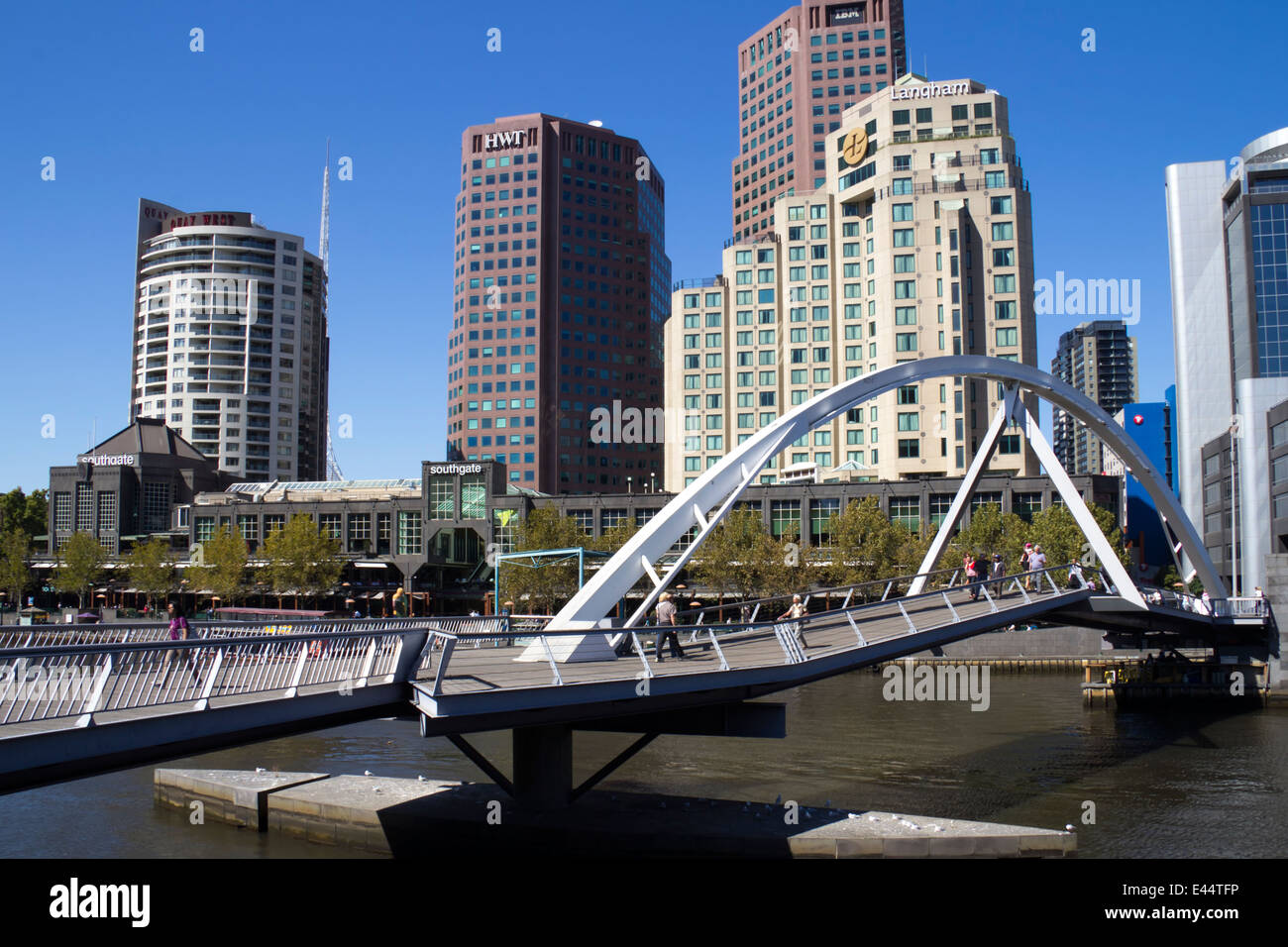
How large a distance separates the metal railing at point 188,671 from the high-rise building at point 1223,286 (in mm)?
89416

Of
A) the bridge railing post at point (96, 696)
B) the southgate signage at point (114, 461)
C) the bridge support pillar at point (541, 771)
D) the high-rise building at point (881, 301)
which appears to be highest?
the high-rise building at point (881, 301)

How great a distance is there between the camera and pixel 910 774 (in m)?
29.1

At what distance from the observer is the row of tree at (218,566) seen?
81.7 m

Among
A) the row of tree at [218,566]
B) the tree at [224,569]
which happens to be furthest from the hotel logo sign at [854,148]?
the tree at [224,569]

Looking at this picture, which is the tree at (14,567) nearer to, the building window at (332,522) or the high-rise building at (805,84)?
the building window at (332,522)

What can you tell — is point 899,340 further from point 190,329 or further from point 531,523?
point 190,329

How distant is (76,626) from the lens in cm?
2052

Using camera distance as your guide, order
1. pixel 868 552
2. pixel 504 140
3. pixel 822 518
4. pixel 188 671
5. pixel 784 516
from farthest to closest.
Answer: pixel 504 140, pixel 784 516, pixel 822 518, pixel 868 552, pixel 188 671

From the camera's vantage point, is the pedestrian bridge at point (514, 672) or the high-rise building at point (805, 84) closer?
the pedestrian bridge at point (514, 672)

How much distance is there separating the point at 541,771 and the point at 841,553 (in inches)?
2031

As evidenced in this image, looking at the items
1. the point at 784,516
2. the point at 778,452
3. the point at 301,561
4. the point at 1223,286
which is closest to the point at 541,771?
the point at 778,452

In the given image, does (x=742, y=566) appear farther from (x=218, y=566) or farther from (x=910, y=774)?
(x=910, y=774)

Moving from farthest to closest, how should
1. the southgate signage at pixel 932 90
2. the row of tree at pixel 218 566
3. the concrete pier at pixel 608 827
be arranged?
the southgate signage at pixel 932 90 → the row of tree at pixel 218 566 → the concrete pier at pixel 608 827
